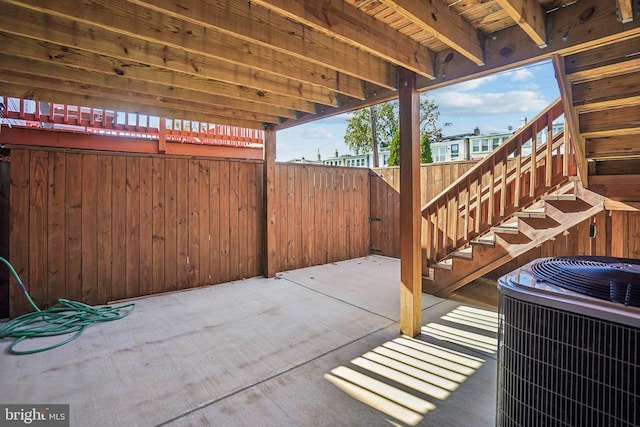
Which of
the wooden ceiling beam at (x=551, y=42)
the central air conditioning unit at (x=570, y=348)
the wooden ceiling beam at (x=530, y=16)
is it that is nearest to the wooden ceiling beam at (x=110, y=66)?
the wooden ceiling beam at (x=551, y=42)

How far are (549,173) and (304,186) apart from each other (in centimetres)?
351

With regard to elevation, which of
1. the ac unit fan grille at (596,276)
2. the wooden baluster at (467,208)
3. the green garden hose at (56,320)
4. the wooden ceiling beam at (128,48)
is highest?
the wooden ceiling beam at (128,48)

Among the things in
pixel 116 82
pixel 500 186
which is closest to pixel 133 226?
pixel 116 82

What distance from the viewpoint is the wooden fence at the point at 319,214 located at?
5398 millimetres

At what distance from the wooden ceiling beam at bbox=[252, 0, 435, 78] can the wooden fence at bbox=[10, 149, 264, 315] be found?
298 centimetres

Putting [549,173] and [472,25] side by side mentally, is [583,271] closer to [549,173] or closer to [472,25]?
[472,25]

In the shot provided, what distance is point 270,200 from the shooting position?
496 centimetres

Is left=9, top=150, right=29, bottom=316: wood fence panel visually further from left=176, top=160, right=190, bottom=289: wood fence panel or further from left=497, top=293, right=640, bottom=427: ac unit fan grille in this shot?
left=497, top=293, right=640, bottom=427: ac unit fan grille

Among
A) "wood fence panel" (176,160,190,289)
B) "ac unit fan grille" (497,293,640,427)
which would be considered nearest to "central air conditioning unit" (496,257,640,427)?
"ac unit fan grille" (497,293,640,427)

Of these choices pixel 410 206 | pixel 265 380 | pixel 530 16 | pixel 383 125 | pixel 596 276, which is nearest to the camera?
pixel 596 276

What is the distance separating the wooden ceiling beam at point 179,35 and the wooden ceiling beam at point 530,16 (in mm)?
1648

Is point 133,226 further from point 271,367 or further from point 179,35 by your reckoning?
point 271,367

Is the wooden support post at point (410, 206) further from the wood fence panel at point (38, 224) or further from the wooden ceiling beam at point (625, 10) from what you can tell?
the wood fence panel at point (38, 224)

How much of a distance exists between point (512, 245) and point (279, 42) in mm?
3132
